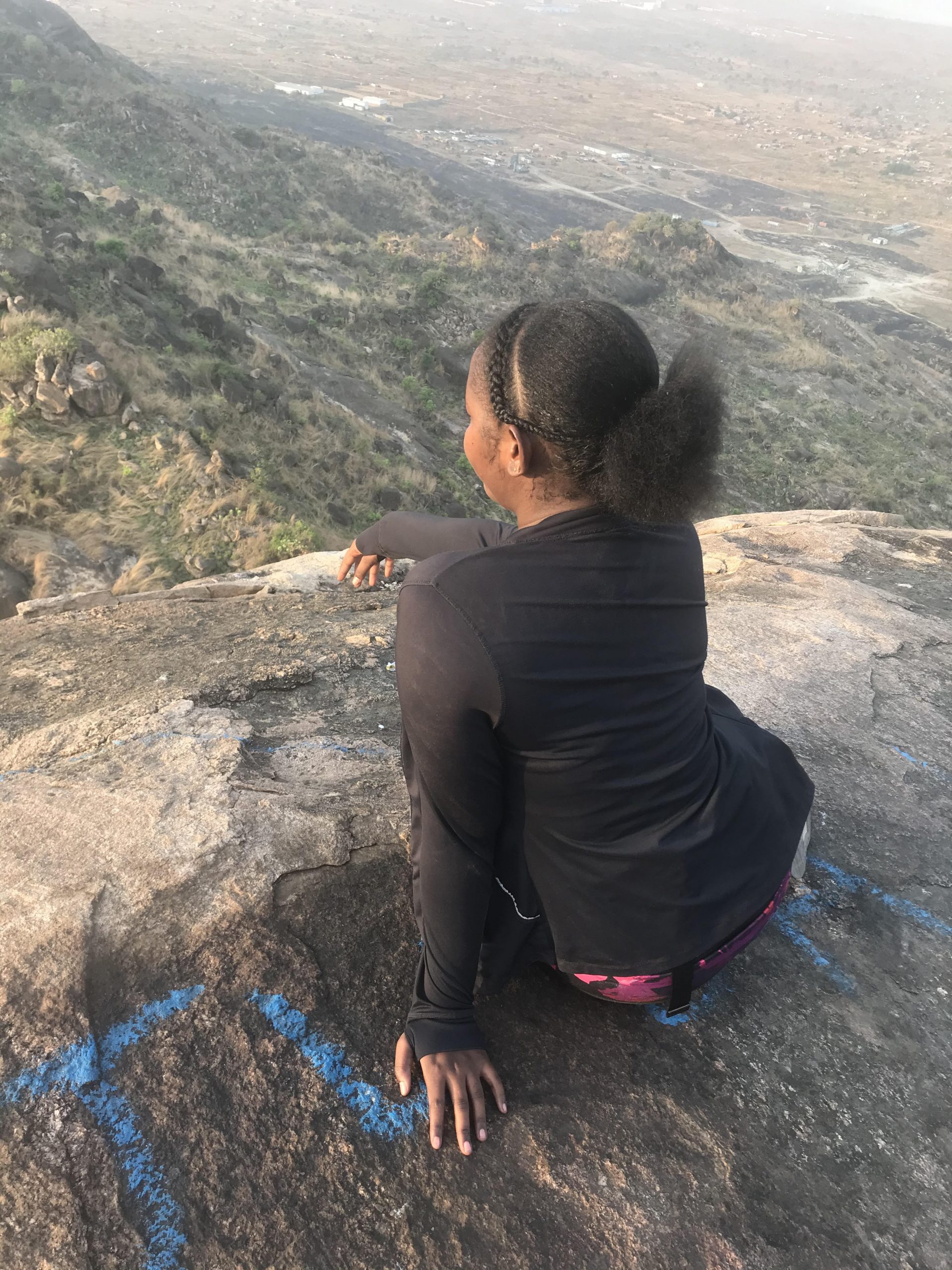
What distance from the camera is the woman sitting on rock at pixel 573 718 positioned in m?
1.21

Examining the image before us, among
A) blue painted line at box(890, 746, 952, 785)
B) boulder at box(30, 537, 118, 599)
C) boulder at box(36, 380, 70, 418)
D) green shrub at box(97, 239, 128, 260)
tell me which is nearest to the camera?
blue painted line at box(890, 746, 952, 785)

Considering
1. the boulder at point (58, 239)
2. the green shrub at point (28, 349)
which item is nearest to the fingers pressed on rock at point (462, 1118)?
the green shrub at point (28, 349)

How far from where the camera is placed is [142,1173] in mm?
1261

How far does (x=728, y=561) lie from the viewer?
4.99 meters

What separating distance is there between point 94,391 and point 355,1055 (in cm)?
651

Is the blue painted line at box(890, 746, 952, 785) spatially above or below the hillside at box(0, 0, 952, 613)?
above

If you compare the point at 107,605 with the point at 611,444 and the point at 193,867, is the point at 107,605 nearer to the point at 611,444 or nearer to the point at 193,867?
the point at 193,867

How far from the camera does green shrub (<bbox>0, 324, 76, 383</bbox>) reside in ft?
21.0

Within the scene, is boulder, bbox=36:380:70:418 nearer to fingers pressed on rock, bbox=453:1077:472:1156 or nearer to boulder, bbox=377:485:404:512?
boulder, bbox=377:485:404:512

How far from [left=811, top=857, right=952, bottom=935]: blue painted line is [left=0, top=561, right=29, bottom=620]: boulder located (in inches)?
180

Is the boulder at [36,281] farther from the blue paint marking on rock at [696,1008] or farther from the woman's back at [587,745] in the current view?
the blue paint marking on rock at [696,1008]

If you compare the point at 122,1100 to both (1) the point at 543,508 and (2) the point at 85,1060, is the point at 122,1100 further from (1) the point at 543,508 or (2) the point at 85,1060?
(1) the point at 543,508

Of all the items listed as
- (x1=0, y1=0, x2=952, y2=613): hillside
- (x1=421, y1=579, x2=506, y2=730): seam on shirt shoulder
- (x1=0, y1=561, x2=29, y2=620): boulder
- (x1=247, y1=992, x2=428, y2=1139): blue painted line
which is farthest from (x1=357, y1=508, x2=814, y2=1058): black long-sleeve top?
(x1=0, y1=561, x2=29, y2=620): boulder

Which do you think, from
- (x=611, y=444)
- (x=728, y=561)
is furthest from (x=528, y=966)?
(x=728, y=561)
